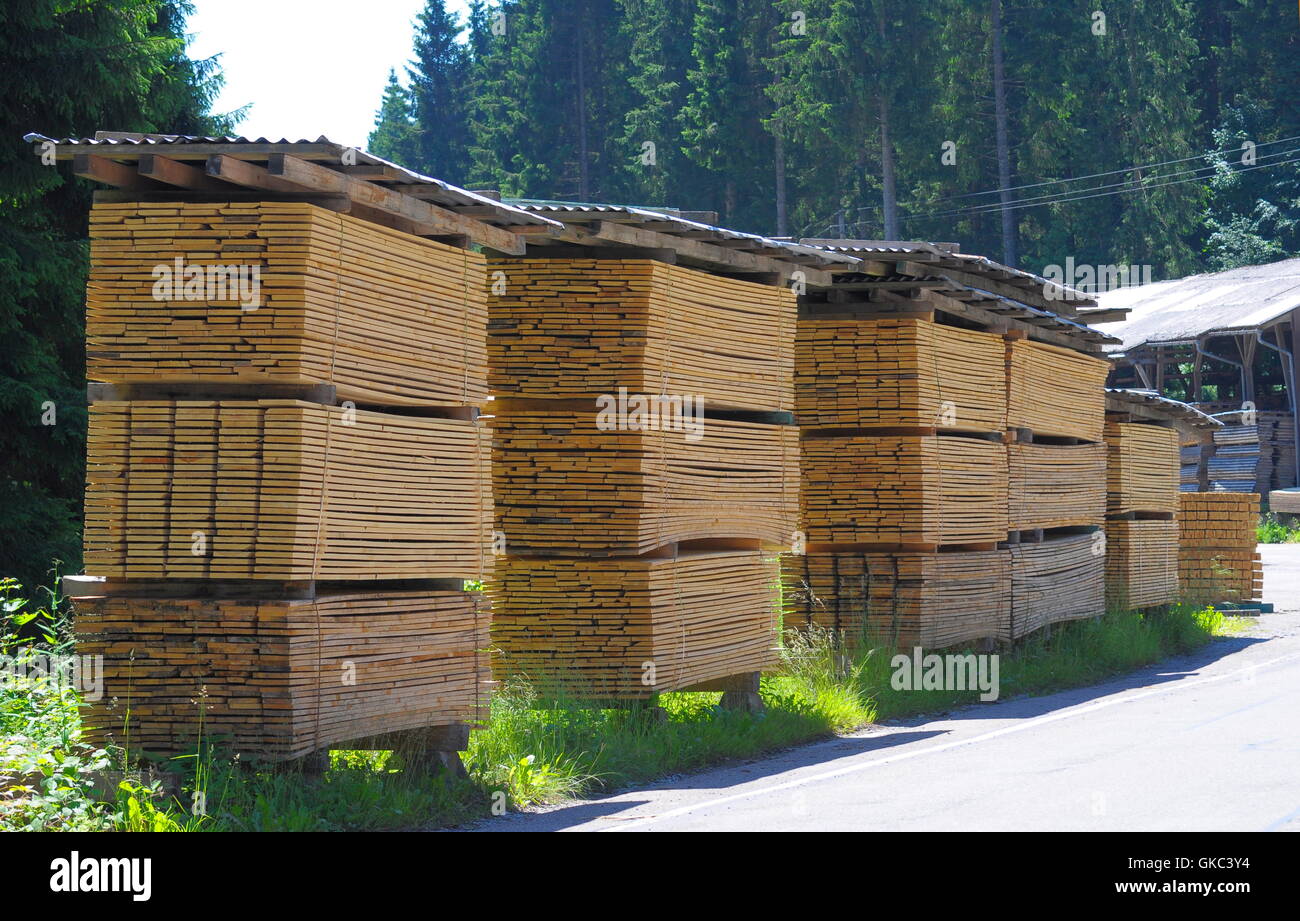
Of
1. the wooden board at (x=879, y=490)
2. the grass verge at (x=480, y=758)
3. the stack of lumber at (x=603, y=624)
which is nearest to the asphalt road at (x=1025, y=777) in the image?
the grass verge at (x=480, y=758)

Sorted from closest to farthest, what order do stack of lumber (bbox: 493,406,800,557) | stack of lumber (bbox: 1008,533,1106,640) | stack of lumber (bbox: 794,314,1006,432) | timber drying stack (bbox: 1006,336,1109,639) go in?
1. stack of lumber (bbox: 493,406,800,557)
2. stack of lumber (bbox: 794,314,1006,432)
3. stack of lumber (bbox: 1008,533,1106,640)
4. timber drying stack (bbox: 1006,336,1109,639)

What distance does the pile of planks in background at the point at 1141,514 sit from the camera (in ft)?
66.7

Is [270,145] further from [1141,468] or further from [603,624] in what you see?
[1141,468]

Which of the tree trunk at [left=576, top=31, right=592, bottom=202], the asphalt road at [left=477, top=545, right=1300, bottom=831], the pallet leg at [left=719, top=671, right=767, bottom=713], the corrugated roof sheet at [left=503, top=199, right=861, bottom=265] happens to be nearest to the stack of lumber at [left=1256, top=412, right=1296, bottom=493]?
the asphalt road at [left=477, top=545, right=1300, bottom=831]

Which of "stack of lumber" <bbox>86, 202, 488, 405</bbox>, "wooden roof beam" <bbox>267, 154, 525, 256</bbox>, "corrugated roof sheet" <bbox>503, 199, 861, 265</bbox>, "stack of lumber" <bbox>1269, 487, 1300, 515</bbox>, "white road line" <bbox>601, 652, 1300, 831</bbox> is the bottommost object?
"white road line" <bbox>601, 652, 1300, 831</bbox>

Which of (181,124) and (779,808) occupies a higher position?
(181,124)

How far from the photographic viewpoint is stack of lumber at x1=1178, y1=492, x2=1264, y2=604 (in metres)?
23.1

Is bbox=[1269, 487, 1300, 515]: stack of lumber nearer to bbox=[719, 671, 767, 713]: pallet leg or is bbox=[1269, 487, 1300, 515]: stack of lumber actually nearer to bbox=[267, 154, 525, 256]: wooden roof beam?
bbox=[719, 671, 767, 713]: pallet leg

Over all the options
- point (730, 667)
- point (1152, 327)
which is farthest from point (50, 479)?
point (1152, 327)

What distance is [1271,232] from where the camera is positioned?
5469 cm

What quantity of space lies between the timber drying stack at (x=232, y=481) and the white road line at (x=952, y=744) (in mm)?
1823

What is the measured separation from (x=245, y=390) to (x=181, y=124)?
36.6ft

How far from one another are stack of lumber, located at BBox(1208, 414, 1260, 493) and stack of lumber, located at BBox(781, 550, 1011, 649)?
82.4ft
